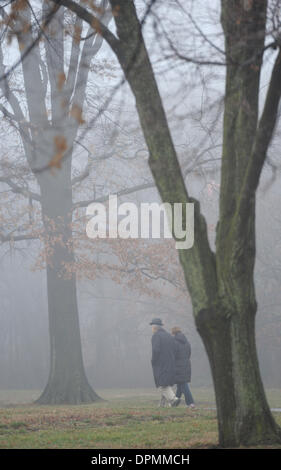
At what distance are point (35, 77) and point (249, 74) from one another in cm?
1251

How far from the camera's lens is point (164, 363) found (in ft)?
42.0

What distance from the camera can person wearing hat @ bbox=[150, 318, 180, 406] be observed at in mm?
12727

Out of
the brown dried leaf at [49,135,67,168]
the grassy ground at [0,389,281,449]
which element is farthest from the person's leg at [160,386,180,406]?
the brown dried leaf at [49,135,67,168]

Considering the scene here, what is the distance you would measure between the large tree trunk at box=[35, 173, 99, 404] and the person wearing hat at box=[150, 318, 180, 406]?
12.0 ft

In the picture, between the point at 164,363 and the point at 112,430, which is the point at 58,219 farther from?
the point at 112,430

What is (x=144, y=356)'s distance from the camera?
1438 inches

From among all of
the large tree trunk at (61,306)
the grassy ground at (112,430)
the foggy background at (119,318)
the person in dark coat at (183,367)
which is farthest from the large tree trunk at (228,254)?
the foggy background at (119,318)

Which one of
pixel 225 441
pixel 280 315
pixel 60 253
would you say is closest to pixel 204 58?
pixel 225 441

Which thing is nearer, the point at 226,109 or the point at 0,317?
the point at 226,109

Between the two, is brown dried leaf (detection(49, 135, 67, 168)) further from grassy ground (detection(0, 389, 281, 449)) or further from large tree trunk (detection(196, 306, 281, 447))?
grassy ground (detection(0, 389, 281, 449))

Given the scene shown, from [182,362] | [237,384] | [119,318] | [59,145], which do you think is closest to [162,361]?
[182,362]

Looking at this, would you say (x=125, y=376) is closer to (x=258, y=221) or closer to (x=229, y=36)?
(x=258, y=221)

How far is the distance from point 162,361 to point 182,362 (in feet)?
1.40

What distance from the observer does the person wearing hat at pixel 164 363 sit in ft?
41.8
